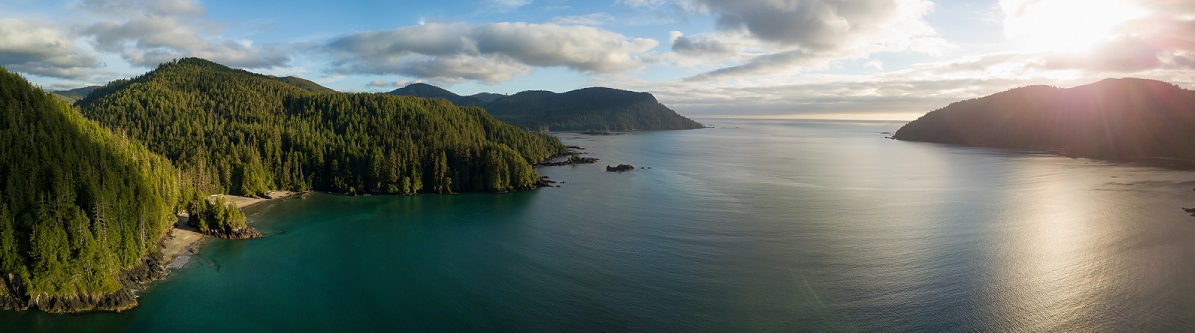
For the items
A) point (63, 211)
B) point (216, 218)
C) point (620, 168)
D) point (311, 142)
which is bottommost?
point (216, 218)

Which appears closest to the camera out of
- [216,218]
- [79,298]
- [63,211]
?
[79,298]

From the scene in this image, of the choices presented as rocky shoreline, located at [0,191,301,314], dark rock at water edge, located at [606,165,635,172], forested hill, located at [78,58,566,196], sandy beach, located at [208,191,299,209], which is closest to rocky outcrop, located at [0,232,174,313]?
rocky shoreline, located at [0,191,301,314]

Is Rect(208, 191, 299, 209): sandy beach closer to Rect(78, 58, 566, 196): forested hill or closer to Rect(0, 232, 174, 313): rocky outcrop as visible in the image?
Rect(78, 58, 566, 196): forested hill

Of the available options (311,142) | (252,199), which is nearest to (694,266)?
(252,199)

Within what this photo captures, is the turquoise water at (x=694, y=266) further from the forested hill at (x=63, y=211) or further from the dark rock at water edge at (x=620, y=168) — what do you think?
the dark rock at water edge at (x=620, y=168)

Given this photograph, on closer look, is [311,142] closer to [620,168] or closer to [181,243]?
[181,243]

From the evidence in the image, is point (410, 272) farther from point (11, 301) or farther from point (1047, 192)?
point (1047, 192)

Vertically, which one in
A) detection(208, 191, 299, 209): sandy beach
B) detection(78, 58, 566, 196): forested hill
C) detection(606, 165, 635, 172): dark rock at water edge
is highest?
detection(78, 58, 566, 196): forested hill
